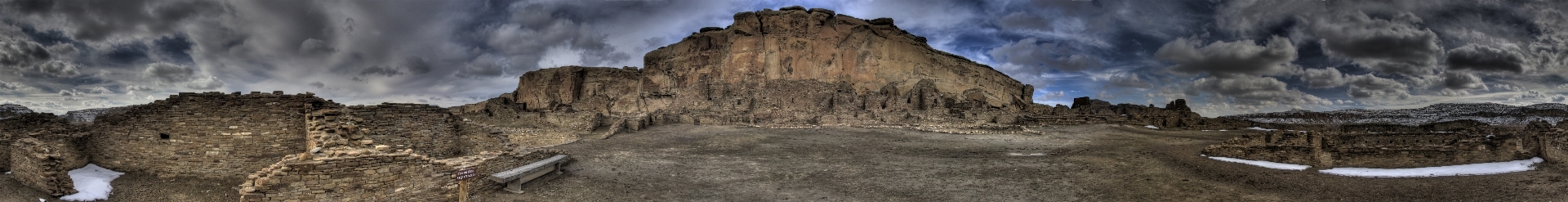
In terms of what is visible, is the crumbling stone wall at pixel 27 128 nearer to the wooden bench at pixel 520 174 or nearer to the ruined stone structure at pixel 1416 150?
the wooden bench at pixel 520 174

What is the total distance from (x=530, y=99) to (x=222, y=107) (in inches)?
2198

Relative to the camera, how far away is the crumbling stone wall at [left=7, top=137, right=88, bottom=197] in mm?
7965

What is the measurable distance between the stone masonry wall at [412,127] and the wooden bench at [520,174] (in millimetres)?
1721

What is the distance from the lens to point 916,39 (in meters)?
58.9

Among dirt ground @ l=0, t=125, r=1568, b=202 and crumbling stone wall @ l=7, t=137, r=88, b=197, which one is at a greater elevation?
crumbling stone wall @ l=7, t=137, r=88, b=197

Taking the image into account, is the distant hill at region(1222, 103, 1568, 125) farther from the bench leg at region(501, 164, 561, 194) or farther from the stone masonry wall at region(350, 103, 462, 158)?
the stone masonry wall at region(350, 103, 462, 158)

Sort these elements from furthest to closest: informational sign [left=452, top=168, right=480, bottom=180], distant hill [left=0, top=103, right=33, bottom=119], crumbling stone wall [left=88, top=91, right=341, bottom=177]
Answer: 1. distant hill [left=0, top=103, right=33, bottom=119]
2. crumbling stone wall [left=88, top=91, right=341, bottom=177]
3. informational sign [left=452, top=168, right=480, bottom=180]

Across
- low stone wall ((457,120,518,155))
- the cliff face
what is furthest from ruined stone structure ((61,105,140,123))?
the cliff face

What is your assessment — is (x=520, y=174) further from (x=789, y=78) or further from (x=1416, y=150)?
(x=789, y=78)

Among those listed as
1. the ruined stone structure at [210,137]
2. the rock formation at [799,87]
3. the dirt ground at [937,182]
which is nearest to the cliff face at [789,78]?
the rock formation at [799,87]

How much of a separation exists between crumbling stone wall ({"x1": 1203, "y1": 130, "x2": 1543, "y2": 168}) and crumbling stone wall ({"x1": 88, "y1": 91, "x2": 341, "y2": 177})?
604 inches

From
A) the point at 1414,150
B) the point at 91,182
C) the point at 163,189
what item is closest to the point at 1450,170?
the point at 1414,150

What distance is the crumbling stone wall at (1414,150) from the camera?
31.0ft

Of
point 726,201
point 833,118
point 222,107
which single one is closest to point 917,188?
point 726,201
